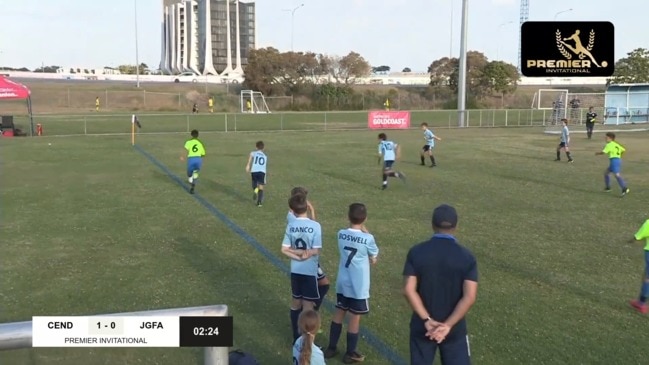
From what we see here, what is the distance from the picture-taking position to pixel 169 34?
15550 centimetres

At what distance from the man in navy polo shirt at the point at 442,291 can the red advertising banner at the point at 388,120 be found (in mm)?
37411

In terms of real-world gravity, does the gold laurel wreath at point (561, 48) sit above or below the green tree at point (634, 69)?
below

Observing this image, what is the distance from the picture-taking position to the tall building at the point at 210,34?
145 m

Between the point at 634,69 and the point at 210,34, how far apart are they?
10836 cm

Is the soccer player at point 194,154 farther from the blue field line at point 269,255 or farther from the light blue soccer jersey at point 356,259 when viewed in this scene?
the light blue soccer jersey at point 356,259

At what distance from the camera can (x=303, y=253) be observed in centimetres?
561

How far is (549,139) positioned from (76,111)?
160 ft

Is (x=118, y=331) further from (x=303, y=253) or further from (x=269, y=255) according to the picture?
(x=269, y=255)

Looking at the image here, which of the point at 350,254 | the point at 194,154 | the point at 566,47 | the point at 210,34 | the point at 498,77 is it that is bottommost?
the point at 350,254

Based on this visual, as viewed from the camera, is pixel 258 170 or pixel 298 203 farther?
pixel 258 170

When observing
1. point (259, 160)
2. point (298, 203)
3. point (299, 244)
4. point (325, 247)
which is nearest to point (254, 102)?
point (259, 160)

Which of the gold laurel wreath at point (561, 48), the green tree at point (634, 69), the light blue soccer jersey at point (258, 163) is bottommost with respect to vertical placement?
the light blue soccer jersey at point (258, 163)

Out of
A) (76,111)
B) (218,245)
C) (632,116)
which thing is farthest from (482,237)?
(76,111)

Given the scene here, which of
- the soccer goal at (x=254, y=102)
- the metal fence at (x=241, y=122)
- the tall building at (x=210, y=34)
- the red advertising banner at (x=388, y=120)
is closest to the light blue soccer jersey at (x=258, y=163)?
the metal fence at (x=241, y=122)
